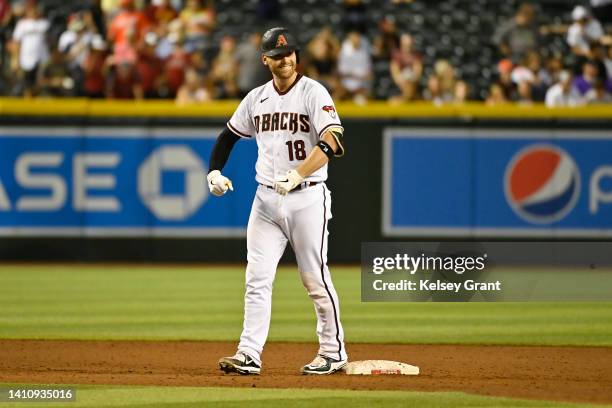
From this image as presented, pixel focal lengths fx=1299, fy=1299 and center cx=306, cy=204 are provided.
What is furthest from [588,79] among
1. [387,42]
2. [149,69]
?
[149,69]

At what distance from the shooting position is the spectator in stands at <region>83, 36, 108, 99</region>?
17625mm

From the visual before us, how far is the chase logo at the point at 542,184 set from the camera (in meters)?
17.1

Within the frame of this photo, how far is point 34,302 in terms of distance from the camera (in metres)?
13.0

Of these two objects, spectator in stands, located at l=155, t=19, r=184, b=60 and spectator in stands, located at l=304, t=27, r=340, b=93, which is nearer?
spectator in stands, located at l=304, t=27, r=340, b=93

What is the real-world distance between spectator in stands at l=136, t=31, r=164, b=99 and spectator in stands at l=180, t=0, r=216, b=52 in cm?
106

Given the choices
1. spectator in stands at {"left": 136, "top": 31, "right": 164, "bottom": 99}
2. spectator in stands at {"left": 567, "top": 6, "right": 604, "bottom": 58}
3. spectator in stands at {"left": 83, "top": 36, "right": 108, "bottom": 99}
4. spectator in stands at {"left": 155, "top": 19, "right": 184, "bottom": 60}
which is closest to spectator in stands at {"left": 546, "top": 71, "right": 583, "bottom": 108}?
spectator in stands at {"left": 567, "top": 6, "right": 604, "bottom": 58}

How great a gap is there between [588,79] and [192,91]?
5510mm

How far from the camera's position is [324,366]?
8.11 meters

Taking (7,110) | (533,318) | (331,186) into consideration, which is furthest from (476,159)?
(7,110)

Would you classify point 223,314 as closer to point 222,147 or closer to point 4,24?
point 222,147

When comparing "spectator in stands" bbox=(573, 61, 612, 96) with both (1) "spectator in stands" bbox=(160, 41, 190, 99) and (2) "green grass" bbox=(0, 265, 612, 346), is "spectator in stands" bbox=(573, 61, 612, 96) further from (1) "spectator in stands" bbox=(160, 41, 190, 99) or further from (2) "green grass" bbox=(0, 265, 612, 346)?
(1) "spectator in stands" bbox=(160, 41, 190, 99)

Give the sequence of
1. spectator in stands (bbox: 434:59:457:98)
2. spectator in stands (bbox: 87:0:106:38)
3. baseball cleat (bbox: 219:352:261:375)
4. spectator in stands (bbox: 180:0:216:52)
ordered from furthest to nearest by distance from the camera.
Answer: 1. spectator in stands (bbox: 180:0:216:52)
2. spectator in stands (bbox: 87:0:106:38)
3. spectator in stands (bbox: 434:59:457:98)
4. baseball cleat (bbox: 219:352:261:375)

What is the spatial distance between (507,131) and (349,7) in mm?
3671

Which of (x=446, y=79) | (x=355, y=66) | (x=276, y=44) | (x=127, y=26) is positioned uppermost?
(x=127, y=26)
